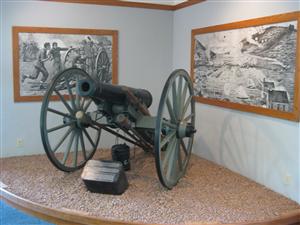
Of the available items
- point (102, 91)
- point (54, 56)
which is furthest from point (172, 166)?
point (54, 56)

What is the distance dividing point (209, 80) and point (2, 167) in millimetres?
2781

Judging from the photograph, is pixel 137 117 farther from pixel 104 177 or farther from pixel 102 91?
pixel 104 177

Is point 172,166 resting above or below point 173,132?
below

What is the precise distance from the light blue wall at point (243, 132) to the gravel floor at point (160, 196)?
0.58 feet

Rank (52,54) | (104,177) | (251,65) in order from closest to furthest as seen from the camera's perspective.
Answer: (104,177) < (251,65) < (52,54)

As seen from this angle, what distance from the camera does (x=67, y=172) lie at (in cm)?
408

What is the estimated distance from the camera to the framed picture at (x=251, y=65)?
133 inches

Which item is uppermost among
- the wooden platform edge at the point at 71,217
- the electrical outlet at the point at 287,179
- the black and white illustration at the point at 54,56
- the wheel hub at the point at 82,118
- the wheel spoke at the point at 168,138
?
the black and white illustration at the point at 54,56

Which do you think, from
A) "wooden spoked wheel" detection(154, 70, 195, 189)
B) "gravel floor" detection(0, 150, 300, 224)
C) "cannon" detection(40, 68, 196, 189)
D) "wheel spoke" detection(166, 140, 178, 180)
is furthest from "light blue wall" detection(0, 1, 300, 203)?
"wheel spoke" detection(166, 140, 178, 180)

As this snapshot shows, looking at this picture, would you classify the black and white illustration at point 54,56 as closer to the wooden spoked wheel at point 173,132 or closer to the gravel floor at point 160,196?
the gravel floor at point 160,196

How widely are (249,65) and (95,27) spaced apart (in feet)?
7.62

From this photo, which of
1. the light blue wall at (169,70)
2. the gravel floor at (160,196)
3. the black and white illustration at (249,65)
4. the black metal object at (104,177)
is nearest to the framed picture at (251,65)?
the black and white illustration at (249,65)

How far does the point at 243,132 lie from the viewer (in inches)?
162

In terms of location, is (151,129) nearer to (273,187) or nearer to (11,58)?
(273,187)
